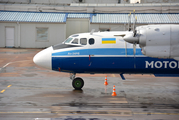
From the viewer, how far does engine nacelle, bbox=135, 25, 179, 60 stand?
Answer: 41.7 ft

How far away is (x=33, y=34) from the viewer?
44094 mm

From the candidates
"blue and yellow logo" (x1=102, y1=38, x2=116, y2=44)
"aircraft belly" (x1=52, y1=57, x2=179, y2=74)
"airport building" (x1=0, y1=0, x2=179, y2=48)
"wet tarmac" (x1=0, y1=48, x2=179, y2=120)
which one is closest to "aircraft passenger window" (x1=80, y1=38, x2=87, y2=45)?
"aircraft belly" (x1=52, y1=57, x2=179, y2=74)

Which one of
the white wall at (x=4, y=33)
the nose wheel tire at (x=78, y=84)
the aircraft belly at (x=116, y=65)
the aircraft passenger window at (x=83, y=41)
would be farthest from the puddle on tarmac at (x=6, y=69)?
the white wall at (x=4, y=33)

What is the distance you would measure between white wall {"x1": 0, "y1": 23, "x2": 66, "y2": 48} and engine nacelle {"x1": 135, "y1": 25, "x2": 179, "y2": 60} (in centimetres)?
3183

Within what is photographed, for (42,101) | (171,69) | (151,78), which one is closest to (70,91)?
(42,101)

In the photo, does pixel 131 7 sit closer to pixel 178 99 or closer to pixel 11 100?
pixel 178 99

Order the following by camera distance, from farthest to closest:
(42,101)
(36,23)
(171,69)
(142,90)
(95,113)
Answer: (36,23), (142,90), (171,69), (42,101), (95,113)

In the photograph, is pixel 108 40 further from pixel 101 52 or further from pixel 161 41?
pixel 161 41

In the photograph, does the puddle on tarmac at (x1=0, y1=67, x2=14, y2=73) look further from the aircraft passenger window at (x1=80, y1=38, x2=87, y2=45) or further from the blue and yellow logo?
the blue and yellow logo

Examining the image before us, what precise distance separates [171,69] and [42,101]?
842cm

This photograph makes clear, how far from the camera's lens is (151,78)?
73.8 ft

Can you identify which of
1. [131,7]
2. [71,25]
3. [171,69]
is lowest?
[171,69]

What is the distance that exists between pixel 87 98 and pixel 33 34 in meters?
31.7

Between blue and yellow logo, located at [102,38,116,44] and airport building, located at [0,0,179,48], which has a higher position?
airport building, located at [0,0,179,48]
